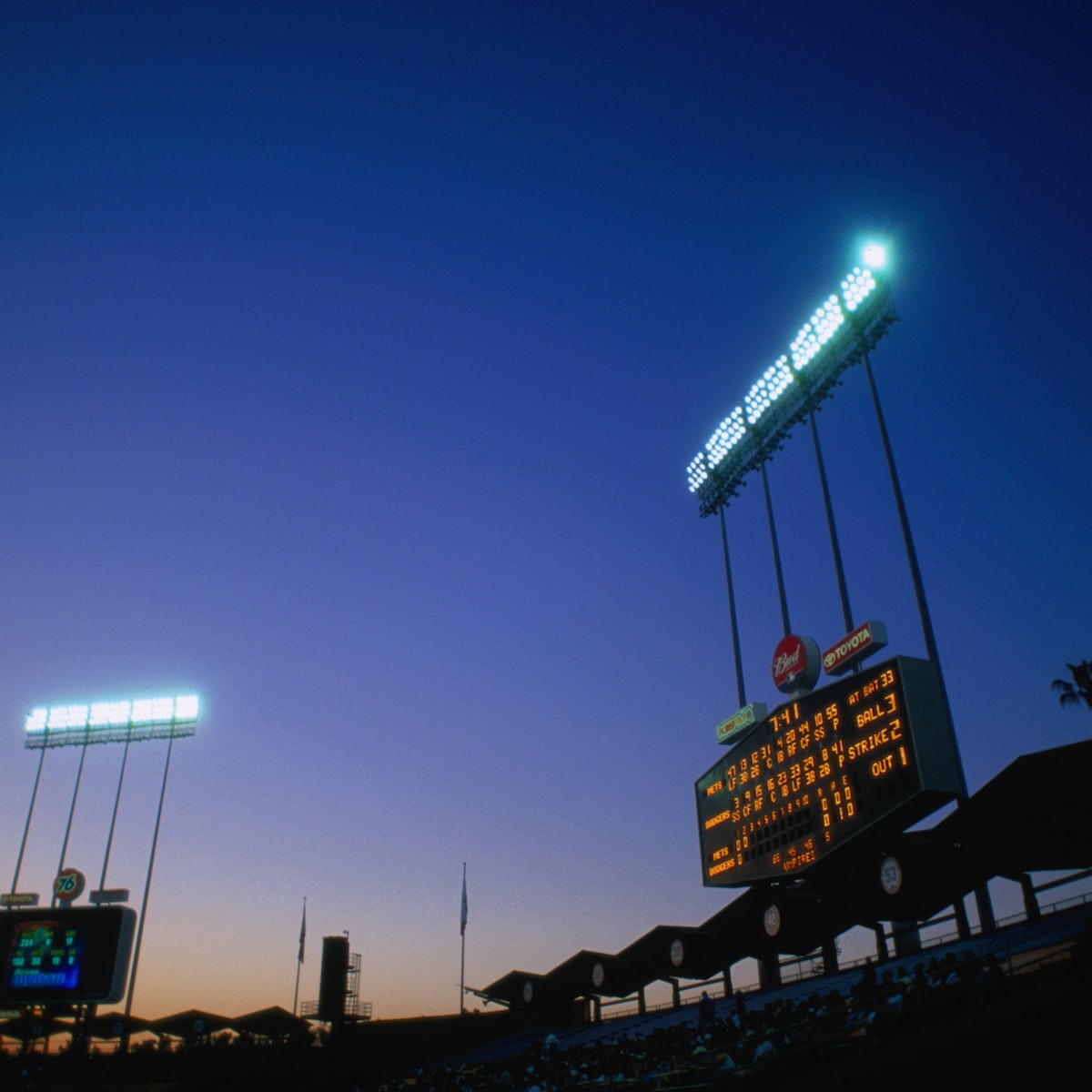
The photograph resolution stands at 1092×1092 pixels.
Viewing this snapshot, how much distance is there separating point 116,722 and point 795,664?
33600 mm

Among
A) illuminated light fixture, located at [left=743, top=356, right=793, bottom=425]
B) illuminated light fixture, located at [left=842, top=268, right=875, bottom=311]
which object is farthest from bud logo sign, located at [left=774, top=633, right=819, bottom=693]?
illuminated light fixture, located at [left=842, top=268, right=875, bottom=311]

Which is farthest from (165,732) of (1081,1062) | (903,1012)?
(1081,1062)

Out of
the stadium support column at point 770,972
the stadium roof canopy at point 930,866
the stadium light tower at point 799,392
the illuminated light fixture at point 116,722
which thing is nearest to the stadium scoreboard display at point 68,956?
the illuminated light fixture at point 116,722

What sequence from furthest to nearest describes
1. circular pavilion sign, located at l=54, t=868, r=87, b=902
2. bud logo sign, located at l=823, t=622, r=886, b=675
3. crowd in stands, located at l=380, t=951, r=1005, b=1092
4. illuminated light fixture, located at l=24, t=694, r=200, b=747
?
illuminated light fixture, located at l=24, t=694, r=200, b=747
circular pavilion sign, located at l=54, t=868, r=87, b=902
bud logo sign, located at l=823, t=622, r=886, b=675
crowd in stands, located at l=380, t=951, r=1005, b=1092

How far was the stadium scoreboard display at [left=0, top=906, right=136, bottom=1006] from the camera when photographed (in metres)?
31.4

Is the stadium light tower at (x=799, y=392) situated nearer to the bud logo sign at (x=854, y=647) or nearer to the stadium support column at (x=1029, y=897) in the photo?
the bud logo sign at (x=854, y=647)

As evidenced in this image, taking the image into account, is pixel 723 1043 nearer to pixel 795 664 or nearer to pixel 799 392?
pixel 795 664

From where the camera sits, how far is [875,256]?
25.9m

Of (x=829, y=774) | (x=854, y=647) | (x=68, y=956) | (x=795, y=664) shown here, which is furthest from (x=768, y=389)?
(x=68, y=956)

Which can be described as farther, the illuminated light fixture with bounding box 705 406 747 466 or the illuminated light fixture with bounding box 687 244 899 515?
the illuminated light fixture with bounding box 705 406 747 466

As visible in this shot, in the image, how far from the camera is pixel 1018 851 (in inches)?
634

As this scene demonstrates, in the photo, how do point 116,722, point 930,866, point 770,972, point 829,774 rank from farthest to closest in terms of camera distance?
point 116,722 < point 770,972 < point 829,774 < point 930,866

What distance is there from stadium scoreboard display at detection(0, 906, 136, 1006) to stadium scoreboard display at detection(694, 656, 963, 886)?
71.3ft

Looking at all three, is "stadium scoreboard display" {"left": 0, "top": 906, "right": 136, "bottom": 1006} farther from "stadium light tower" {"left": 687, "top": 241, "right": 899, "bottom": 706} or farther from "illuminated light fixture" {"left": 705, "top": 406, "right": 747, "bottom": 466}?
"illuminated light fixture" {"left": 705, "top": 406, "right": 747, "bottom": 466}
